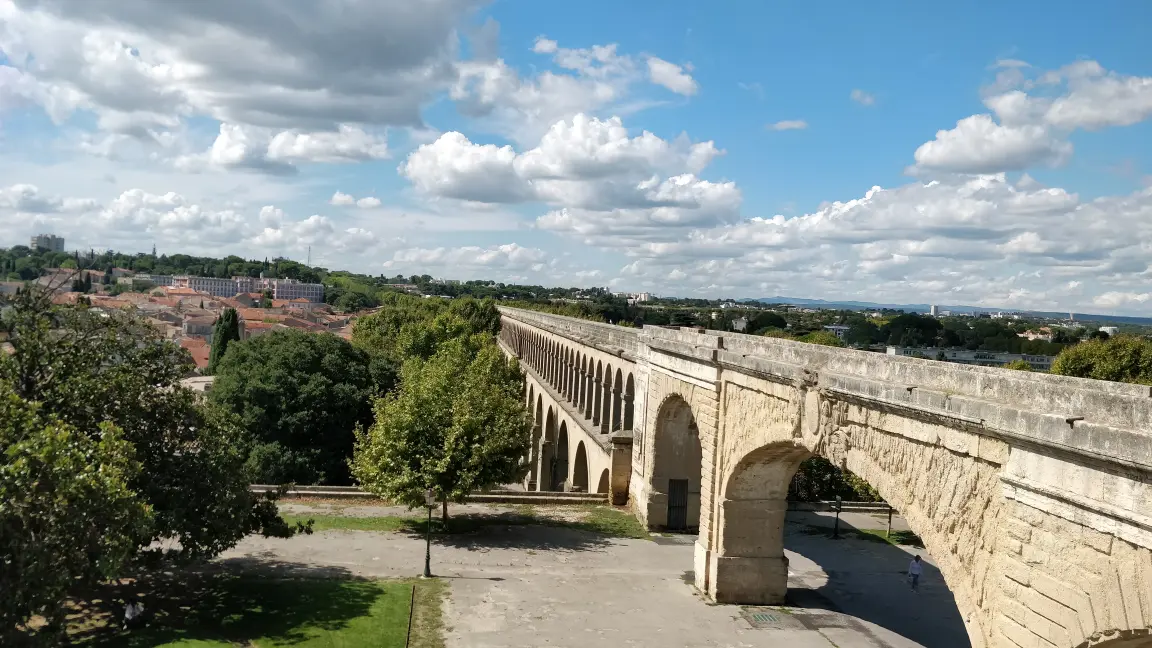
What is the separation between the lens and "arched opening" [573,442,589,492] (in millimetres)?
32312

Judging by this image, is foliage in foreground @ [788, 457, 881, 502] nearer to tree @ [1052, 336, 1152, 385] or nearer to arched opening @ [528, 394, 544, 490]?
tree @ [1052, 336, 1152, 385]

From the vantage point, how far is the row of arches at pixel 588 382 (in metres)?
26.8

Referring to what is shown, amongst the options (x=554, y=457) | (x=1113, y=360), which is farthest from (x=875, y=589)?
(x=554, y=457)

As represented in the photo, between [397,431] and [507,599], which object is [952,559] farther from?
[397,431]

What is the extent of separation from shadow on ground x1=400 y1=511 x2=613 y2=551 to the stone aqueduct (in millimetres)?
2025

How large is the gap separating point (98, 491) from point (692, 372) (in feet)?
37.0

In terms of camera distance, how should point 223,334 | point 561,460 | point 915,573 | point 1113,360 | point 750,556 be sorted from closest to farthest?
point 750,556 → point 915,573 → point 1113,360 → point 561,460 → point 223,334

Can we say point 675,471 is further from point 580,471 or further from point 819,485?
point 580,471

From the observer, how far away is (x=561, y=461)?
3897cm

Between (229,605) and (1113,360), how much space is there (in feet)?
94.3

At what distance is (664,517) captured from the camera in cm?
2134

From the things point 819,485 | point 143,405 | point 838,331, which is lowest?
point 819,485

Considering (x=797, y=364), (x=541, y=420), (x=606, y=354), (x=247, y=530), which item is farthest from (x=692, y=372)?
(x=541, y=420)

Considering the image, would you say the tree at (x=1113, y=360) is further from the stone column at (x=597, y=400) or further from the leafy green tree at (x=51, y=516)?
the leafy green tree at (x=51, y=516)
